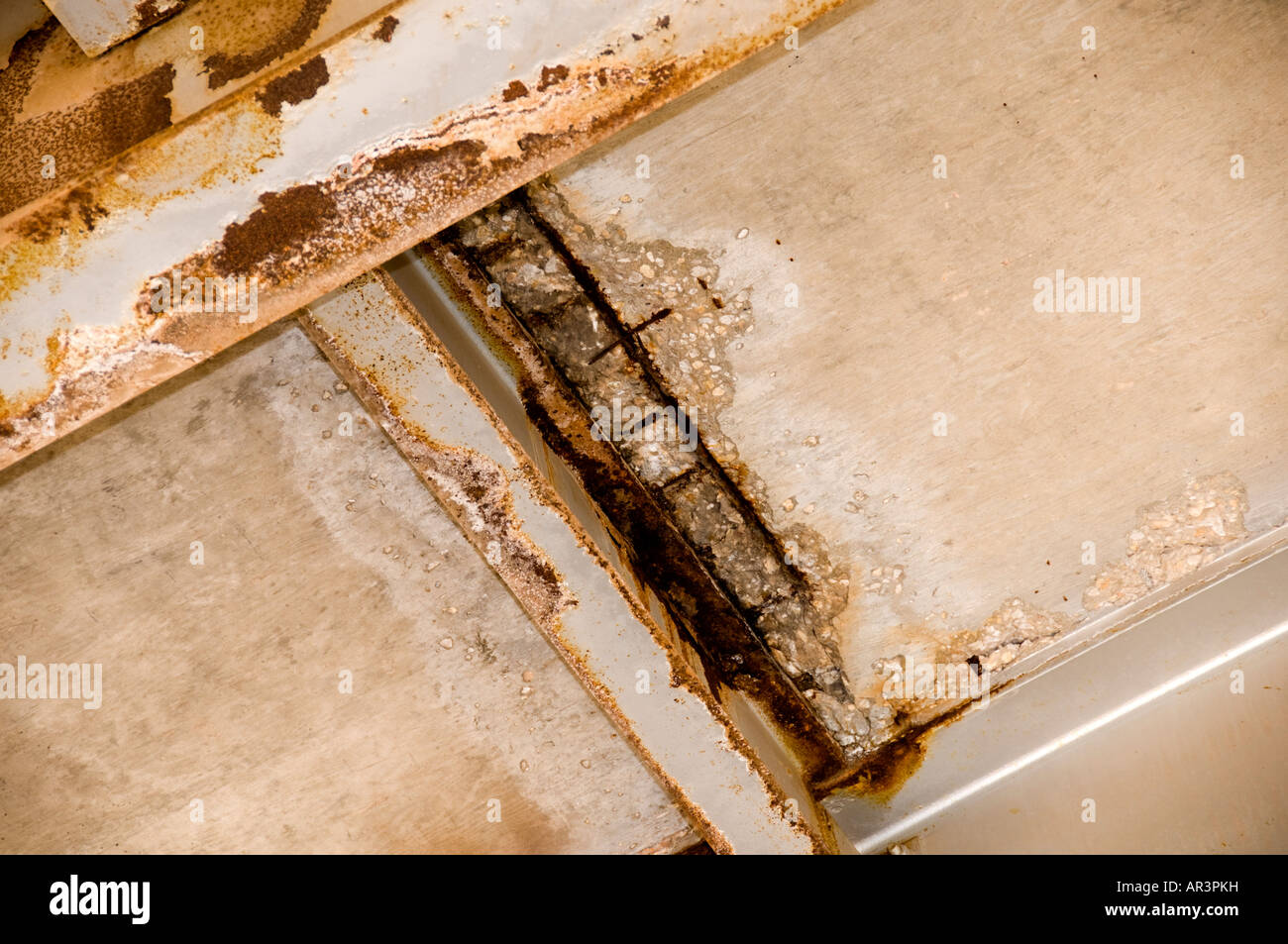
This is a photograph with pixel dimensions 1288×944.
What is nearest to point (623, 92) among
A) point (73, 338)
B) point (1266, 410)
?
point (73, 338)

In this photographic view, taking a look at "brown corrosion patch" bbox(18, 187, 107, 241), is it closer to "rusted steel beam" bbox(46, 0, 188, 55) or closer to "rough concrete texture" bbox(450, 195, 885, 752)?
"rusted steel beam" bbox(46, 0, 188, 55)

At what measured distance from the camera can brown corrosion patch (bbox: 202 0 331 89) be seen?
1359 mm

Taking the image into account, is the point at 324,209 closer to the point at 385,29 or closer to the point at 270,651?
the point at 385,29

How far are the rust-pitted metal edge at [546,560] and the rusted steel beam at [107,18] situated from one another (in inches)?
23.5

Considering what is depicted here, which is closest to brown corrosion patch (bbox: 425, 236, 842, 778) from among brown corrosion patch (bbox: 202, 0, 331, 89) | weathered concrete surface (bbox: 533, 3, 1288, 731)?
weathered concrete surface (bbox: 533, 3, 1288, 731)

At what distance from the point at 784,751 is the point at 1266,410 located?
1.87m

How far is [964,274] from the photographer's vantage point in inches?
87.0

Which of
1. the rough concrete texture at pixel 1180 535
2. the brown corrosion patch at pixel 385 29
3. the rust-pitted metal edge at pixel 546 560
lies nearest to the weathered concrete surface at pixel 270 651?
the rust-pitted metal edge at pixel 546 560

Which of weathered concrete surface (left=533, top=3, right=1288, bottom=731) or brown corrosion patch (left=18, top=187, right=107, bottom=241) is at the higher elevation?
brown corrosion patch (left=18, top=187, right=107, bottom=241)

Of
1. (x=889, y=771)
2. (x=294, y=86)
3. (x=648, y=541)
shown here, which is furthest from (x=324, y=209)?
(x=889, y=771)

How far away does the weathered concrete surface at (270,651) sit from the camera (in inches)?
81.8

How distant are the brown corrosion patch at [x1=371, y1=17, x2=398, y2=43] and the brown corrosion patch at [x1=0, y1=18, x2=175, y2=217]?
0.43 metres

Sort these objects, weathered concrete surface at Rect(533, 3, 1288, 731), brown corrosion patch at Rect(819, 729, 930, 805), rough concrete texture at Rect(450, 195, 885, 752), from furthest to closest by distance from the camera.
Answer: brown corrosion patch at Rect(819, 729, 930, 805) → rough concrete texture at Rect(450, 195, 885, 752) → weathered concrete surface at Rect(533, 3, 1288, 731)
